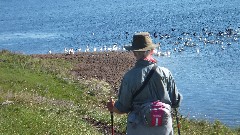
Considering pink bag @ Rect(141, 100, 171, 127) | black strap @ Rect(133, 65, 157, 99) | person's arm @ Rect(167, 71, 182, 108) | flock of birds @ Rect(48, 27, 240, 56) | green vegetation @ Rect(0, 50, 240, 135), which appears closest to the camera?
pink bag @ Rect(141, 100, 171, 127)

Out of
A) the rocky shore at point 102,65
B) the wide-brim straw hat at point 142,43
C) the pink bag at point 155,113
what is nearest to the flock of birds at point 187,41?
the rocky shore at point 102,65

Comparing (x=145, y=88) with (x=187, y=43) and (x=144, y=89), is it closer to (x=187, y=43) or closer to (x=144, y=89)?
(x=144, y=89)

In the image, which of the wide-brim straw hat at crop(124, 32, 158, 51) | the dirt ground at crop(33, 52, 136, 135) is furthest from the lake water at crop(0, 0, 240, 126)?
the wide-brim straw hat at crop(124, 32, 158, 51)

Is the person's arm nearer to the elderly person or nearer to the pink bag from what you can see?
the elderly person

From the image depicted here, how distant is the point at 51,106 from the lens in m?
20.1

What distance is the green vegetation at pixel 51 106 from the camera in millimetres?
14953

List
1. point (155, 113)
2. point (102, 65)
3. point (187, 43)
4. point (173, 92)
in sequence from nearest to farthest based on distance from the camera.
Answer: point (155, 113) → point (173, 92) → point (102, 65) → point (187, 43)

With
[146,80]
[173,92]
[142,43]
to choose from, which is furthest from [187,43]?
[146,80]

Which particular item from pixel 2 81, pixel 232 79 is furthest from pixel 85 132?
pixel 232 79

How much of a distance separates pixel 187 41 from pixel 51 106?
139 ft

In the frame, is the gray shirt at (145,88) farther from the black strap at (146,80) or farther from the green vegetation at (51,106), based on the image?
the green vegetation at (51,106)

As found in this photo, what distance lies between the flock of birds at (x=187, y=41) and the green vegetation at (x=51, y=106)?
64.8 feet

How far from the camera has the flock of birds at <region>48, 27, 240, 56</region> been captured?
55750 mm

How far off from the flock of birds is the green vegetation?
64.8 ft
